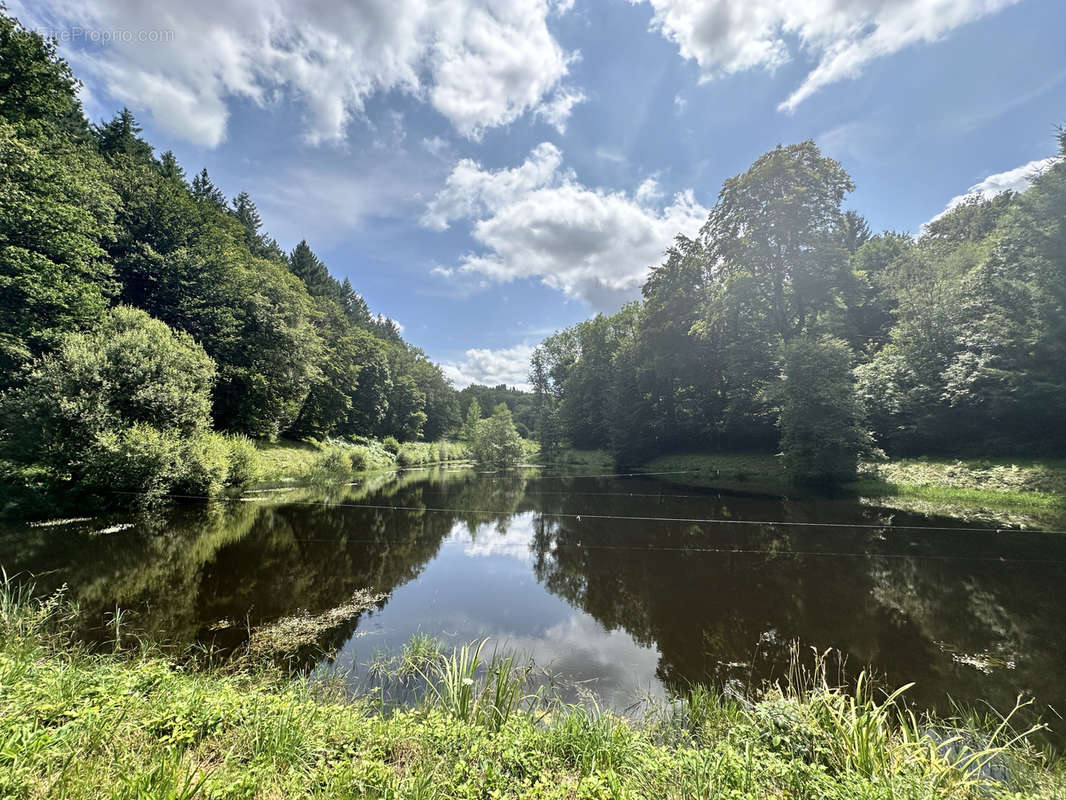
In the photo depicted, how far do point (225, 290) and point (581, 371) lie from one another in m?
32.2

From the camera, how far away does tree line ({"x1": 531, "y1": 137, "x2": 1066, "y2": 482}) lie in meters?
15.6

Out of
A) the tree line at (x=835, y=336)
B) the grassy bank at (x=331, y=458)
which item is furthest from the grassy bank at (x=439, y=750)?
the grassy bank at (x=331, y=458)

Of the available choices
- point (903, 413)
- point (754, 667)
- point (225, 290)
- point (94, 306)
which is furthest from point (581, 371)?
point (754, 667)

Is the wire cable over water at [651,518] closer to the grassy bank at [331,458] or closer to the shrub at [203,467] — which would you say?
the shrub at [203,467]

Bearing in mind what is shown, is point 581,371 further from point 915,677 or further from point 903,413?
point 915,677

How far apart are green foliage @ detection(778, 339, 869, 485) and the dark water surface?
6237mm

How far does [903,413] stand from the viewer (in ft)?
63.7

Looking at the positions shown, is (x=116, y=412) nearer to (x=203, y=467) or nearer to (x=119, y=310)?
(x=203, y=467)

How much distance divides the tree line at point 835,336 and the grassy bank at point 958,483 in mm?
1395

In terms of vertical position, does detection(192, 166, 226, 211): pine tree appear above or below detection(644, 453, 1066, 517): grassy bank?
above

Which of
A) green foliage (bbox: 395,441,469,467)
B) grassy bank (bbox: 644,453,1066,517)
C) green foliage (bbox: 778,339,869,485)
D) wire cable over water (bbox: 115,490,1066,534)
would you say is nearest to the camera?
wire cable over water (bbox: 115,490,1066,534)

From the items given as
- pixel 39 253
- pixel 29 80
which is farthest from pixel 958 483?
pixel 29 80

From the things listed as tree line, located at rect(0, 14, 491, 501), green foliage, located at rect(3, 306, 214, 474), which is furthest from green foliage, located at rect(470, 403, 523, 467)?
green foliage, located at rect(3, 306, 214, 474)

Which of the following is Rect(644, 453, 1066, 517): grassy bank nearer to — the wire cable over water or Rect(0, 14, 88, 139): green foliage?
the wire cable over water
